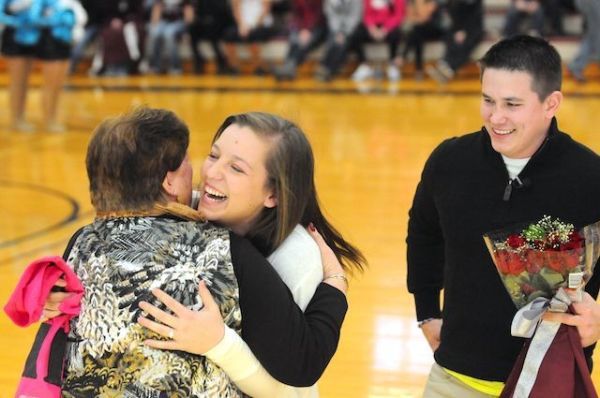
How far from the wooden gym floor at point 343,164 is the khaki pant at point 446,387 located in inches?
32.1

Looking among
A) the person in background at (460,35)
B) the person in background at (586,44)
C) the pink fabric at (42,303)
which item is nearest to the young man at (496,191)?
the pink fabric at (42,303)

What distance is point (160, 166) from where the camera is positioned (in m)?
2.26

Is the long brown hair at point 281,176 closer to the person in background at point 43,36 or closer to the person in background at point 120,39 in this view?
the person in background at point 43,36

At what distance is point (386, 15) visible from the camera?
14.2 metres

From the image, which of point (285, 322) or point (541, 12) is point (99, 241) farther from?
point (541, 12)

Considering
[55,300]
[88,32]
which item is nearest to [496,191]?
[55,300]

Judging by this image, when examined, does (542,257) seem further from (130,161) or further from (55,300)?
(55,300)

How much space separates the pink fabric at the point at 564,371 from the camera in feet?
8.14

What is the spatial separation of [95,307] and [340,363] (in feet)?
8.44

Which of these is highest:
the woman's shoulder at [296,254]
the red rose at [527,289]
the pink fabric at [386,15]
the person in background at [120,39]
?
the woman's shoulder at [296,254]

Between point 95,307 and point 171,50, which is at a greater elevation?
point 95,307

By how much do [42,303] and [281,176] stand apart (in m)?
0.60

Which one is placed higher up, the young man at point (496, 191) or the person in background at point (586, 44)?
the young man at point (496, 191)

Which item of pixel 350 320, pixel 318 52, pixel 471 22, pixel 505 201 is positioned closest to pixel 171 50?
pixel 318 52
